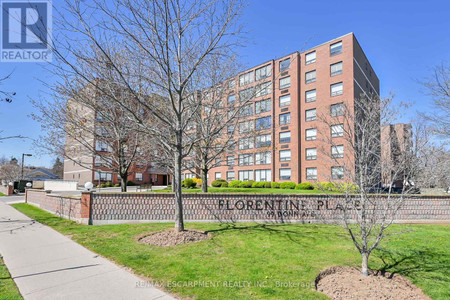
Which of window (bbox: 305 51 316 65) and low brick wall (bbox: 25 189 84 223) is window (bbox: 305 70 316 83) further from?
low brick wall (bbox: 25 189 84 223)

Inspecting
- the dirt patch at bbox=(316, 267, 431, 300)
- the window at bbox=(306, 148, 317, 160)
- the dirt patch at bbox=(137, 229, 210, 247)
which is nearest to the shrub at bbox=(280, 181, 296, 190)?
the window at bbox=(306, 148, 317, 160)

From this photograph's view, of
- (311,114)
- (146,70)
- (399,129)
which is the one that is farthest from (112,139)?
(311,114)

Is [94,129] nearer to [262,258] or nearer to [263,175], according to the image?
[262,258]

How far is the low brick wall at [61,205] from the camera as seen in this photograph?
36.7 ft

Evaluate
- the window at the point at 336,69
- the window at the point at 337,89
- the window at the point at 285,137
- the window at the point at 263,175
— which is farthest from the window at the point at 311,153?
the window at the point at 336,69

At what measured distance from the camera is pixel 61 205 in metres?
Answer: 12.9

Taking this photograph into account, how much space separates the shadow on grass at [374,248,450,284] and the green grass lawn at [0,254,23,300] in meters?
7.04

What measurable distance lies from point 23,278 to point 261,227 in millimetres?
7311

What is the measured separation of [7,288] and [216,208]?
7.29 meters

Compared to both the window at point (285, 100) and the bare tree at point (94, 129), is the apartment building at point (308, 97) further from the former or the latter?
the bare tree at point (94, 129)

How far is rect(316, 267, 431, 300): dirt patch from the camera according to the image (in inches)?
171

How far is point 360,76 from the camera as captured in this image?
3247cm

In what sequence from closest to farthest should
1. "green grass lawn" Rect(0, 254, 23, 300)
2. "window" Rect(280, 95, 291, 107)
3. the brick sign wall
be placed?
"green grass lawn" Rect(0, 254, 23, 300) → the brick sign wall → "window" Rect(280, 95, 291, 107)

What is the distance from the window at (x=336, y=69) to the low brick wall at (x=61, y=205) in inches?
1228
